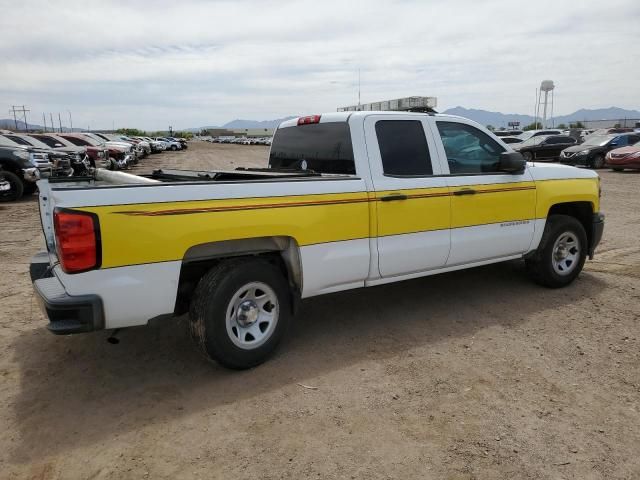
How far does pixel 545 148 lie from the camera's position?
25812mm

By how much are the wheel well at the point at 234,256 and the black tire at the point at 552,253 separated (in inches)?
121

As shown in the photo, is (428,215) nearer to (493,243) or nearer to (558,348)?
(493,243)

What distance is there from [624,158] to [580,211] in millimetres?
17402

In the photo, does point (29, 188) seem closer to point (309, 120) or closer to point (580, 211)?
point (309, 120)

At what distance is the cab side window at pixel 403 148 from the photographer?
4.66 metres

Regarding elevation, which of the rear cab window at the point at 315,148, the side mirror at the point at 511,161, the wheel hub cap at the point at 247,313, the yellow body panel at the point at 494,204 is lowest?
the wheel hub cap at the point at 247,313

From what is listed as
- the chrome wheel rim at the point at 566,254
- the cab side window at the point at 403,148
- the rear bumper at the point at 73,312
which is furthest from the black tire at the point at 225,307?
the chrome wheel rim at the point at 566,254

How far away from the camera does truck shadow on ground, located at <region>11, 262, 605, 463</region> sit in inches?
135

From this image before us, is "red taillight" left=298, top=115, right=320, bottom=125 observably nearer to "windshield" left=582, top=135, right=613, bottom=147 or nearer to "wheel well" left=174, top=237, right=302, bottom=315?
"wheel well" left=174, top=237, right=302, bottom=315

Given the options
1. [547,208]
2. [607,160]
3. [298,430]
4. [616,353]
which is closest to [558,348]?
[616,353]

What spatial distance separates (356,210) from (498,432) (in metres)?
1.96

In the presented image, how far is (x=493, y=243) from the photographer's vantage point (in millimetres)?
5305

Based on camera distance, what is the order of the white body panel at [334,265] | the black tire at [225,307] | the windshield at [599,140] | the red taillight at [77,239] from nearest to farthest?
the red taillight at [77,239] < the black tire at [225,307] < the white body panel at [334,265] < the windshield at [599,140]

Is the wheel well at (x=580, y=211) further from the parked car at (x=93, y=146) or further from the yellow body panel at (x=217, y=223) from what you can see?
the parked car at (x=93, y=146)
